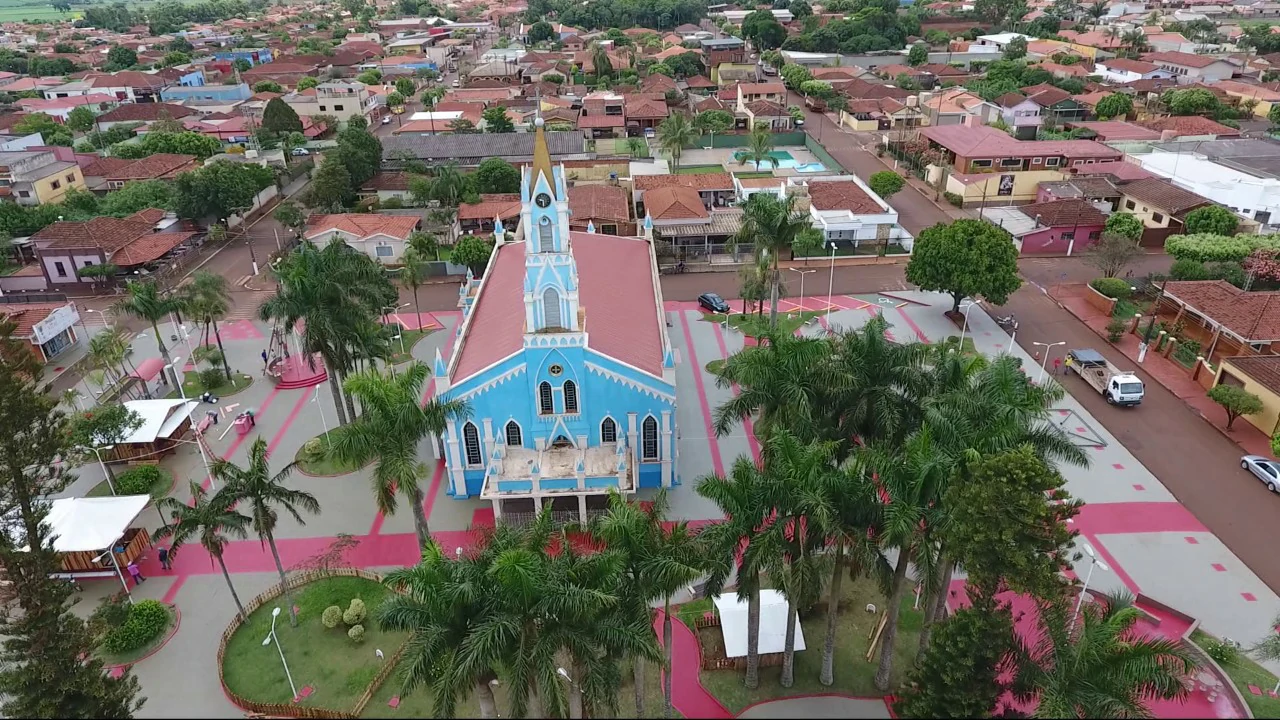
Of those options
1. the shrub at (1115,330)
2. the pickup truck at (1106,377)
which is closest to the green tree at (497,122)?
the pickup truck at (1106,377)

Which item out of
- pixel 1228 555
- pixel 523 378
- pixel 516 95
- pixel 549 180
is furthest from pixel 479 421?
pixel 516 95

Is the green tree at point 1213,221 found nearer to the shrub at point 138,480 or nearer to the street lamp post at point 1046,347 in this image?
the street lamp post at point 1046,347

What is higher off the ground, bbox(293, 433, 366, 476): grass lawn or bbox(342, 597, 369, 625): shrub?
bbox(342, 597, 369, 625): shrub

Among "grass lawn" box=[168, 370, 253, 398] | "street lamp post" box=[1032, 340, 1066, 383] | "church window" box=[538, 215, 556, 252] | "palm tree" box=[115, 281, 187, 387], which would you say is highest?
"church window" box=[538, 215, 556, 252]

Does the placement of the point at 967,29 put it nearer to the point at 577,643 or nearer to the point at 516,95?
the point at 516,95

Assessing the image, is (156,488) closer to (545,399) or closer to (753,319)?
(545,399)

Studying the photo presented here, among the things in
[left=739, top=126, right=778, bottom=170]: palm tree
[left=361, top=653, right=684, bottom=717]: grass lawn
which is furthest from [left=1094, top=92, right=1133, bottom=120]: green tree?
[left=361, top=653, right=684, bottom=717]: grass lawn

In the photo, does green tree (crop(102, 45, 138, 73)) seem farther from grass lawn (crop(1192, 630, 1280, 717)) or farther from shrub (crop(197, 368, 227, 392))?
grass lawn (crop(1192, 630, 1280, 717))

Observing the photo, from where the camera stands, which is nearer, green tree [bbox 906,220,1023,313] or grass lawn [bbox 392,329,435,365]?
green tree [bbox 906,220,1023,313]
